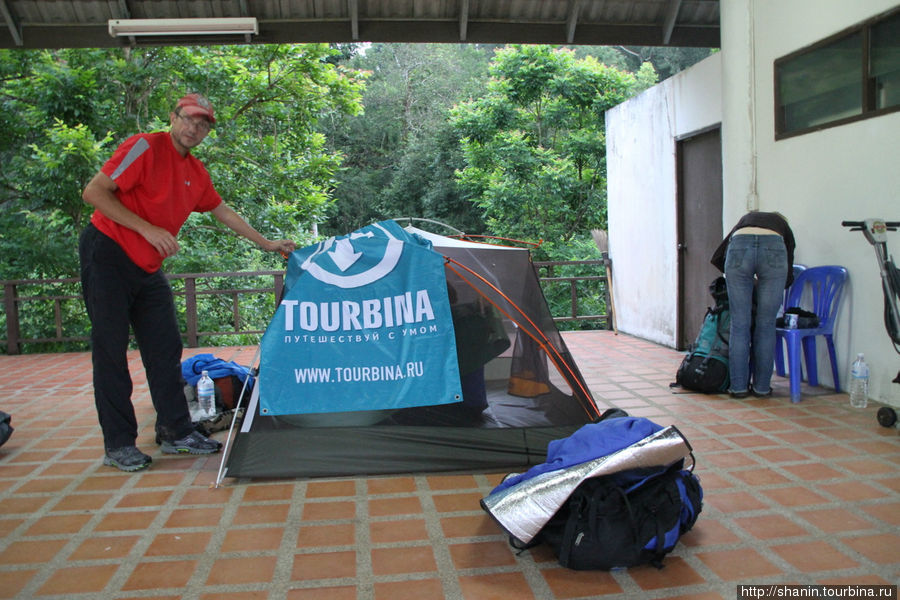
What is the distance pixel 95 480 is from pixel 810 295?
426 cm

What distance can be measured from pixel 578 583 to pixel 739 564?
0.53 metres

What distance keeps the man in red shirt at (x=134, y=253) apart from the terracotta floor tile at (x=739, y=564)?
7.87 ft

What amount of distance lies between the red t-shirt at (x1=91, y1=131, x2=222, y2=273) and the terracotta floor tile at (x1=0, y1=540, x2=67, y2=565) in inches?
48.5

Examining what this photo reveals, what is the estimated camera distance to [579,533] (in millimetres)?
2188

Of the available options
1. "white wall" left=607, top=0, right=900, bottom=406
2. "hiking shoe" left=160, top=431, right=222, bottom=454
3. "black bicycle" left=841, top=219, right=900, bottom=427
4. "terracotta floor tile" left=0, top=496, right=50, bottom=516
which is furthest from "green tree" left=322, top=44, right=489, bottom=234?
"terracotta floor tile" left=0, top=496, right=50, bottom=516

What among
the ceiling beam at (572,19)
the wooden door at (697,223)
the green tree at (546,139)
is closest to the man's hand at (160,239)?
the ceiling beam at (572,19)

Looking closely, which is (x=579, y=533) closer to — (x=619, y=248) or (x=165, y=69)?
(x=619, y=248)

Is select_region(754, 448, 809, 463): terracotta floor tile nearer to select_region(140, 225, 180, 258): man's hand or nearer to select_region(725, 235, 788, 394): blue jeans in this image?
select_region(725, 235, 788, 394): blue jeans

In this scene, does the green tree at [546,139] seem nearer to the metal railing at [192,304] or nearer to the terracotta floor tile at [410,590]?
the metal railing at [192,304]

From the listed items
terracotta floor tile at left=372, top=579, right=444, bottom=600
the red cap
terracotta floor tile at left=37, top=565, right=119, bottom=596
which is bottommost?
terracotta floor tile at left=372, top=579, right=444, bottom=600

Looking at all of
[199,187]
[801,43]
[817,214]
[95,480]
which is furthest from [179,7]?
[817,214]

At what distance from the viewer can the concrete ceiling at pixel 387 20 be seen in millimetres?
5539

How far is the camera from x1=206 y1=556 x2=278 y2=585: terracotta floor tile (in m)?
2.19

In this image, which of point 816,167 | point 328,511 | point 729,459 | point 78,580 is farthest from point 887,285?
point 78,580
